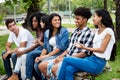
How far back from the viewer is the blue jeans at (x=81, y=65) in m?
5.38

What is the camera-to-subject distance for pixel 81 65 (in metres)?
5.38

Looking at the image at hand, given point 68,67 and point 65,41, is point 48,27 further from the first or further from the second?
point 68,67

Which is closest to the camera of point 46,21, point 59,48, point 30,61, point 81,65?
point 81,65

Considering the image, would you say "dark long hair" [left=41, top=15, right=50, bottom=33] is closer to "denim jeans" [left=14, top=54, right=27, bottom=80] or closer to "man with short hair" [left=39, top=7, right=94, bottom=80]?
"denim jeans" [left=14, top=54, right=27, bottom=80]

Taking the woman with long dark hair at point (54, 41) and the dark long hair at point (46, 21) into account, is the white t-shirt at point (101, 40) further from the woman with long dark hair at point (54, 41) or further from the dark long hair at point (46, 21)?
the dark long hair at point (46, 21)

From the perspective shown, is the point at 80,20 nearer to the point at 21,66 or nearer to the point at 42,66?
the point at 42,66

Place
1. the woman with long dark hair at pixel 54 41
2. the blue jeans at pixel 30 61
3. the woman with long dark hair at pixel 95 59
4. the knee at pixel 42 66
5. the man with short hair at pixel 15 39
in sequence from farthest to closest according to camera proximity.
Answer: the man with short hair at pixel 15 39, the blue jeans at pixel 30 61, the woman with long dark hair at pixel 54 41, the knee at pixel 42 66, the woman with long dark hair at pixel 95 59

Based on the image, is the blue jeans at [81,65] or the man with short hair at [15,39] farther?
the man with short hair at [15,39]

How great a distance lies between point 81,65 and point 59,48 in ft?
3.33

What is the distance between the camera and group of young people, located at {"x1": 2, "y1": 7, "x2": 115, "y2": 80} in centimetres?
540

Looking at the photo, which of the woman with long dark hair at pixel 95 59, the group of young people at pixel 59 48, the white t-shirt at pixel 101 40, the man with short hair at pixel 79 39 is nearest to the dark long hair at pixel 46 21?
the group of young people at pixel 59 48

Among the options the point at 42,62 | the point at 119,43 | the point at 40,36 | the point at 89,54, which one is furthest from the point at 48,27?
the point at 119,43

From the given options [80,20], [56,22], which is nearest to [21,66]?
[56,22]

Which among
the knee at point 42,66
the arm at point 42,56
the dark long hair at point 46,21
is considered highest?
the dark long hair at point 46,21
